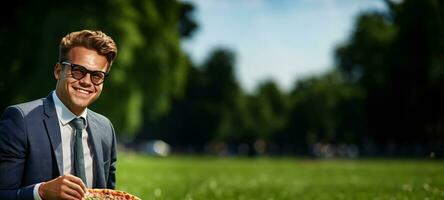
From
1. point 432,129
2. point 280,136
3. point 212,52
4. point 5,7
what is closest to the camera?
point 5,7

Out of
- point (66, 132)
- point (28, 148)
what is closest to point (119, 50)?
point (66, 132)

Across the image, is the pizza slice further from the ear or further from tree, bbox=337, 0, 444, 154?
tree, bbox=337, 0, 444, 154

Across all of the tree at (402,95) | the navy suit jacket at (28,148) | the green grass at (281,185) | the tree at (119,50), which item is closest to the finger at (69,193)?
the navy suit jacket at (28,148)

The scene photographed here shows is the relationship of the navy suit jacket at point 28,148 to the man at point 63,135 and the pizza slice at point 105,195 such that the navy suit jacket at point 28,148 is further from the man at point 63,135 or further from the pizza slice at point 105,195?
the pizza slice at point 105,195

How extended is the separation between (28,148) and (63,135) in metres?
0.25

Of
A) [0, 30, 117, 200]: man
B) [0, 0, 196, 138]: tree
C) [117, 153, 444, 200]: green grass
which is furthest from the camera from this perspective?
[0, 0, 196, 138]: tree

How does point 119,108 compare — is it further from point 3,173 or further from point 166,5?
point 3,173

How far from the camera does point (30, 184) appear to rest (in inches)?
161

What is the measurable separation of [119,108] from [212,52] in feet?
259

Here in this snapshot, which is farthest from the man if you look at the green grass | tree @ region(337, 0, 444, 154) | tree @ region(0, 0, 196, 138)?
tree @ region(337, 0, 444, 154)

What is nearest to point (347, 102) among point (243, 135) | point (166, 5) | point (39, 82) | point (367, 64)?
point (367, 64)

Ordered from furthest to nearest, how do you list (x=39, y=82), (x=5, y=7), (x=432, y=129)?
1. (x=432, y=129)
2. (x=39, y=82)
3. (x=5, y=7)

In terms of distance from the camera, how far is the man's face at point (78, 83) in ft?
13.7

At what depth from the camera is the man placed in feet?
13.1
